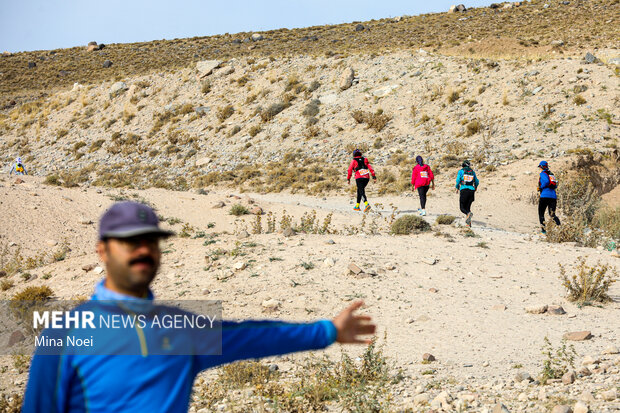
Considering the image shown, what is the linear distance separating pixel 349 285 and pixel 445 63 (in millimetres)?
24862

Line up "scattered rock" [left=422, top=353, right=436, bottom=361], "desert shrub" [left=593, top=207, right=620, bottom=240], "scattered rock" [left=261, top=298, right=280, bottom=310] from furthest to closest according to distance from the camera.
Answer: "desert shrub" [left=593, top=207, right=620, bottom=240], "scattered rock" [left=261, top=298, right=280, bottom=310], "scattered rock" [left=422, top=353, right=436, bottom=361]

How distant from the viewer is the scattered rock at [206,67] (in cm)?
3806

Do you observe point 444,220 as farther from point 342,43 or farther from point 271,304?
point 342,43

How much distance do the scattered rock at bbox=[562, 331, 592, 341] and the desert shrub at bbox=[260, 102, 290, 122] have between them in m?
25.9

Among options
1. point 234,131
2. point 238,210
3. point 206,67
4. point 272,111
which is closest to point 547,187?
point 238,210

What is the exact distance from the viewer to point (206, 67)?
38.6 m

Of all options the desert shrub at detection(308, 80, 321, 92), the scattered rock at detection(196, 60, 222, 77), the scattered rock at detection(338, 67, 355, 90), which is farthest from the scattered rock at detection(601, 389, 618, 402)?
the scattered rock at detection(196, 60, 222, 77)

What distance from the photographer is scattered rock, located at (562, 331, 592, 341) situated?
650 centimetres

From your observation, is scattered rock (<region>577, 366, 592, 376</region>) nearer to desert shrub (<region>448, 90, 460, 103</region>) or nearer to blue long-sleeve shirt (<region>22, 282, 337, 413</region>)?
blue long-sleeve shirt (<region>22, 282, 337, 413</region>)

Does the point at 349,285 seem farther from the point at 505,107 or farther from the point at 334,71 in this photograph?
the point at 334,71

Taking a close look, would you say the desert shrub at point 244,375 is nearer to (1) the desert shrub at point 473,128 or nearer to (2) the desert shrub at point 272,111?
(1) the desert shrub at point 473,128

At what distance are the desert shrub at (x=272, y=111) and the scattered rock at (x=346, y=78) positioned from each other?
3.56 m

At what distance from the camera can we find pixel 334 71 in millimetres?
33906

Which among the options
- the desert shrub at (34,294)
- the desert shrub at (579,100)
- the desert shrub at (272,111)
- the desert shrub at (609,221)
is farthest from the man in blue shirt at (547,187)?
the desert shrub at (272,111)
